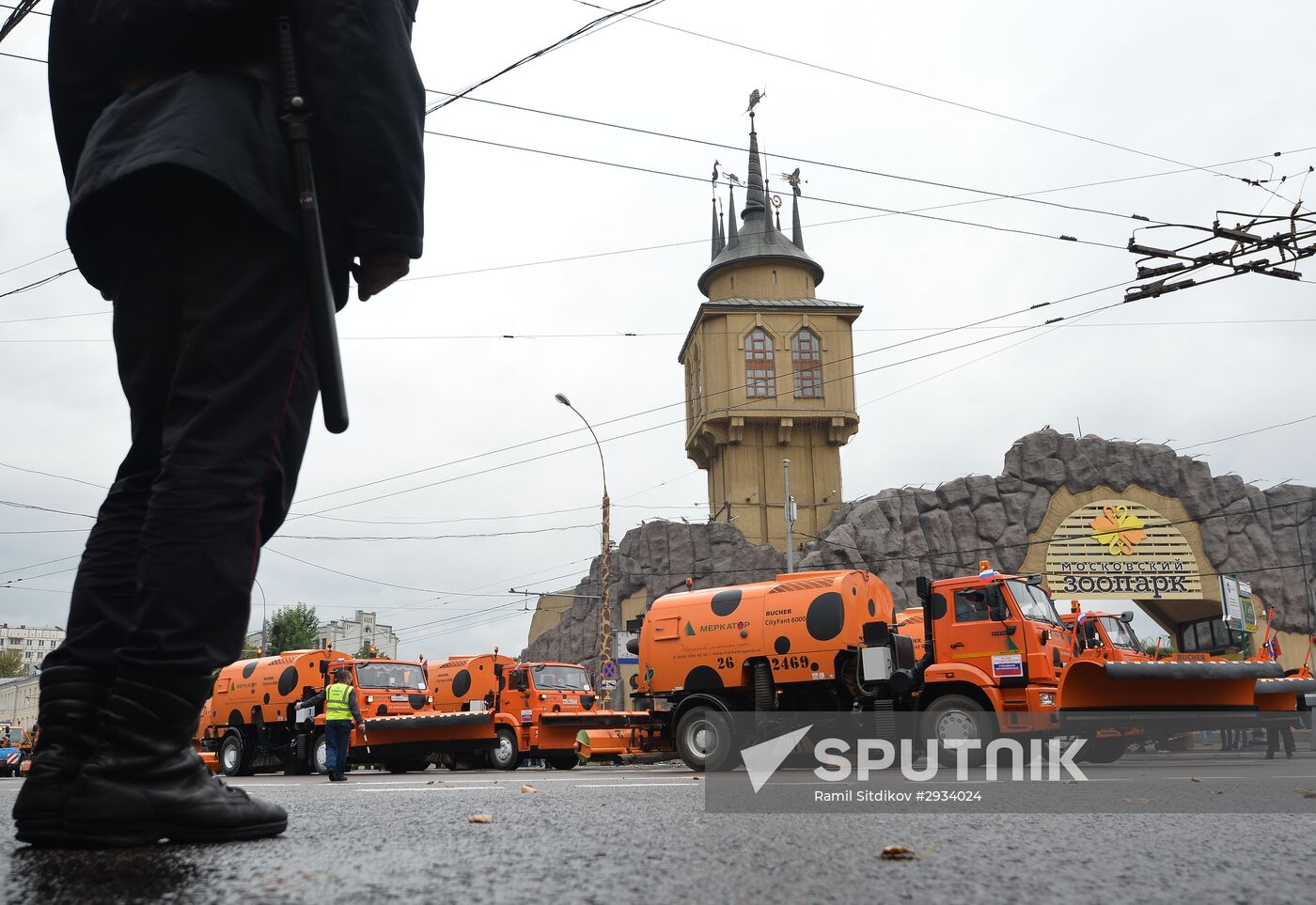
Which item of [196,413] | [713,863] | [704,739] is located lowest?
[704,739]

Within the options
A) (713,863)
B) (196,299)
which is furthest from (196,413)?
(713,863)

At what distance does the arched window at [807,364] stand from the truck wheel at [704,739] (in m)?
24.5

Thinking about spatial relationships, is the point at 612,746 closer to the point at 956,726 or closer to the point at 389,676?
the point at 389,676

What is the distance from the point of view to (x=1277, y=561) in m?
34.0

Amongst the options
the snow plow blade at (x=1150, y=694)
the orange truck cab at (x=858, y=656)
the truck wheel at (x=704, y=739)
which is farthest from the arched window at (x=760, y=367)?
the snow plow blade at (x=1150, y=694)

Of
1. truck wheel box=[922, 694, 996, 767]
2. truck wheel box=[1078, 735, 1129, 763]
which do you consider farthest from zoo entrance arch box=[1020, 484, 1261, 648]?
truck wheel box=[922, 694, 996, 767]

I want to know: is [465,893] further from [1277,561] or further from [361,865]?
[1277,561]

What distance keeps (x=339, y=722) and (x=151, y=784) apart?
1377 cm

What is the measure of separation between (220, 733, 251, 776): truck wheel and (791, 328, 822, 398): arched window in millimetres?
22239

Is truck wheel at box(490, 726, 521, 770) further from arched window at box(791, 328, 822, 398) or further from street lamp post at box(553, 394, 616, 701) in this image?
arched window at box(791, 328, 822, 398)

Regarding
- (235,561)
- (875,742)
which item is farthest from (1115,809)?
(875,742)

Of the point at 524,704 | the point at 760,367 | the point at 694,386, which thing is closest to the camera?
the point at 524,704

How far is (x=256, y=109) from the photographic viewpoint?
72.3 inches

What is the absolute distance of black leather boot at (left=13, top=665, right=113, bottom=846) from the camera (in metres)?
1.53
